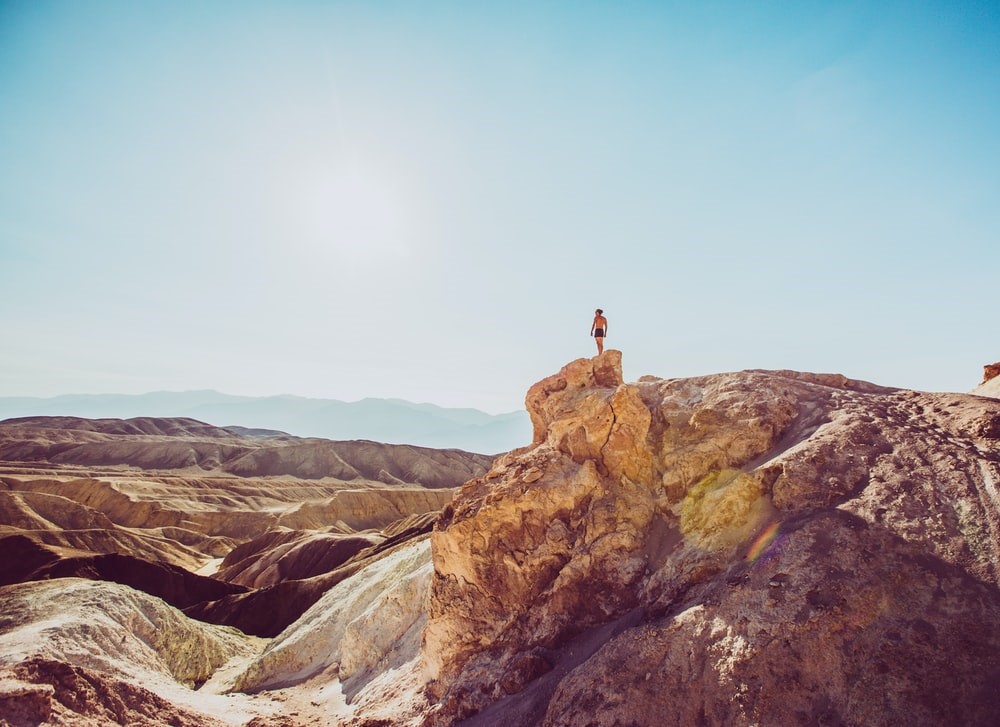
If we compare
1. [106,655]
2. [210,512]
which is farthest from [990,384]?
[210,512]

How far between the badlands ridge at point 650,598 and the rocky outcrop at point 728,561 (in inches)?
1.3

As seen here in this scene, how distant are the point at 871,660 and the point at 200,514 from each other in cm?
6779

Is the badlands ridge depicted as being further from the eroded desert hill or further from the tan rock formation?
the eroded desert hill

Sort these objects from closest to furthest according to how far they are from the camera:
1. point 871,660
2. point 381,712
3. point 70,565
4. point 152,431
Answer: point 871,660, point 381,712, point 70,565, point 152,431

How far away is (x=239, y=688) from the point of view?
17453 millimetres

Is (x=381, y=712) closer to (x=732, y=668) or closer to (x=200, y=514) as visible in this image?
(x=732, y=668)

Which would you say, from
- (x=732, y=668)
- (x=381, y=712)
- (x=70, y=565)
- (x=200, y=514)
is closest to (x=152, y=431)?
(x=200, y=514)

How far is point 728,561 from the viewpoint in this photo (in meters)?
8.12

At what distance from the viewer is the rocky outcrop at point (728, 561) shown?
600cm

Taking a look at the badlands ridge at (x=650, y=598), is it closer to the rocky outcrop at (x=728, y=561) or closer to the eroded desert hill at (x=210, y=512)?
the rocky outcrop at (x=728, y=561)

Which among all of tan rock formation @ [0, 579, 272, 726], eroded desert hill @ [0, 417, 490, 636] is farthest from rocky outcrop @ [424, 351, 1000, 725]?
eroded desert hill @ [0, 417, 490, 636]

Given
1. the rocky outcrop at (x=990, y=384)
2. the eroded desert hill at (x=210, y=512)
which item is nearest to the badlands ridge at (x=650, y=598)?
the rocky outcrop at (x=990, y=384)

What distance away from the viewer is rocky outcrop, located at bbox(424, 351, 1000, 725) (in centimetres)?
600

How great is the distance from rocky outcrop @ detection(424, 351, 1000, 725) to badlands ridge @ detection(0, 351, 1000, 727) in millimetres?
32
